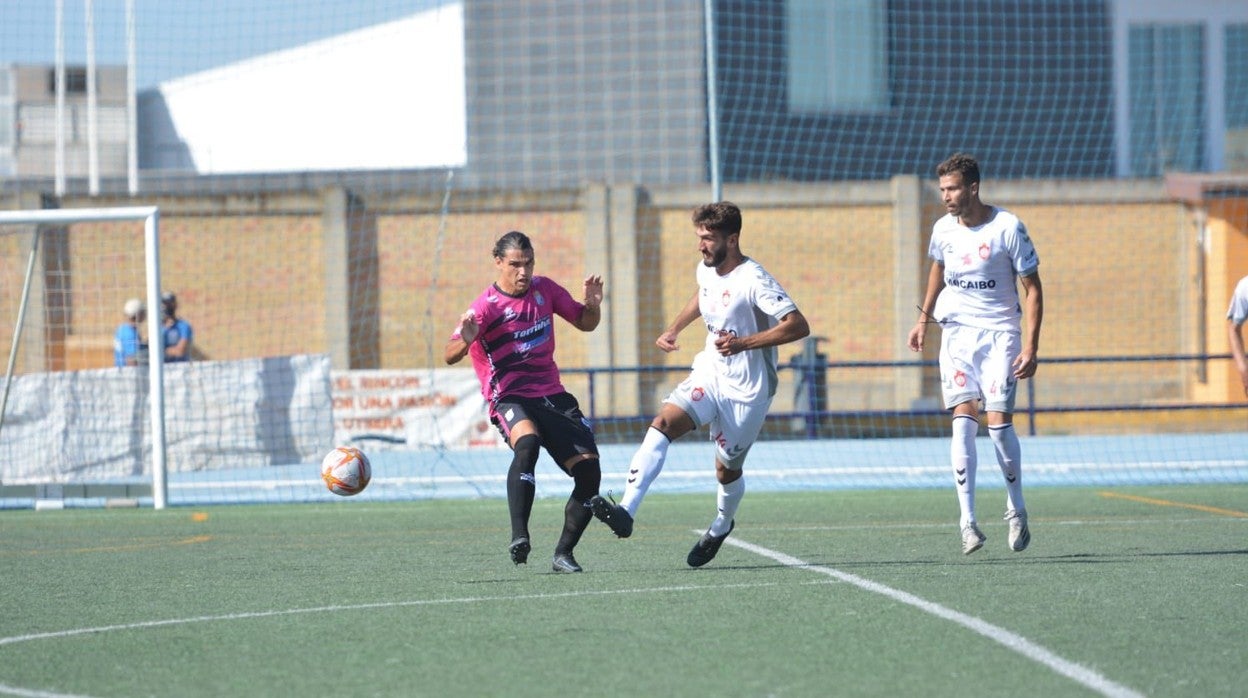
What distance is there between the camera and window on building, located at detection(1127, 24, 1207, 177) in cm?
2838

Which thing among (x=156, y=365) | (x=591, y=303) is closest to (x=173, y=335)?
(x=156, y=365)

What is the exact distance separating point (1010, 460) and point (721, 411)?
5.44 feet

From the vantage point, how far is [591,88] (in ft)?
82.9

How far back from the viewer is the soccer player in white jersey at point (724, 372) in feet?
25.4

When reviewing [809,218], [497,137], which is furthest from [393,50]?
[809,218]

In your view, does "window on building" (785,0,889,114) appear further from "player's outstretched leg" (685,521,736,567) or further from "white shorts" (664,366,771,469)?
"player's outstretched leg" (685,521,736,567)

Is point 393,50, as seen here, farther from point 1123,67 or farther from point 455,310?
point 1123,67

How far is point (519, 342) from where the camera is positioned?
8.16 meters

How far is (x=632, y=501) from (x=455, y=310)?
16.6m

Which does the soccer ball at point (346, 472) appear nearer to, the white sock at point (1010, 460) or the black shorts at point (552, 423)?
the black shorts at point (552, 423)

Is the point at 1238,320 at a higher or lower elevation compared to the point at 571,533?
higher

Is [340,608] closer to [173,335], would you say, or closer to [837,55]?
[173,335]

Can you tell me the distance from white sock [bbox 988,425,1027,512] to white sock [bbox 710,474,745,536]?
4.66ft

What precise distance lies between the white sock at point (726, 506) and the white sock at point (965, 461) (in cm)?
118
